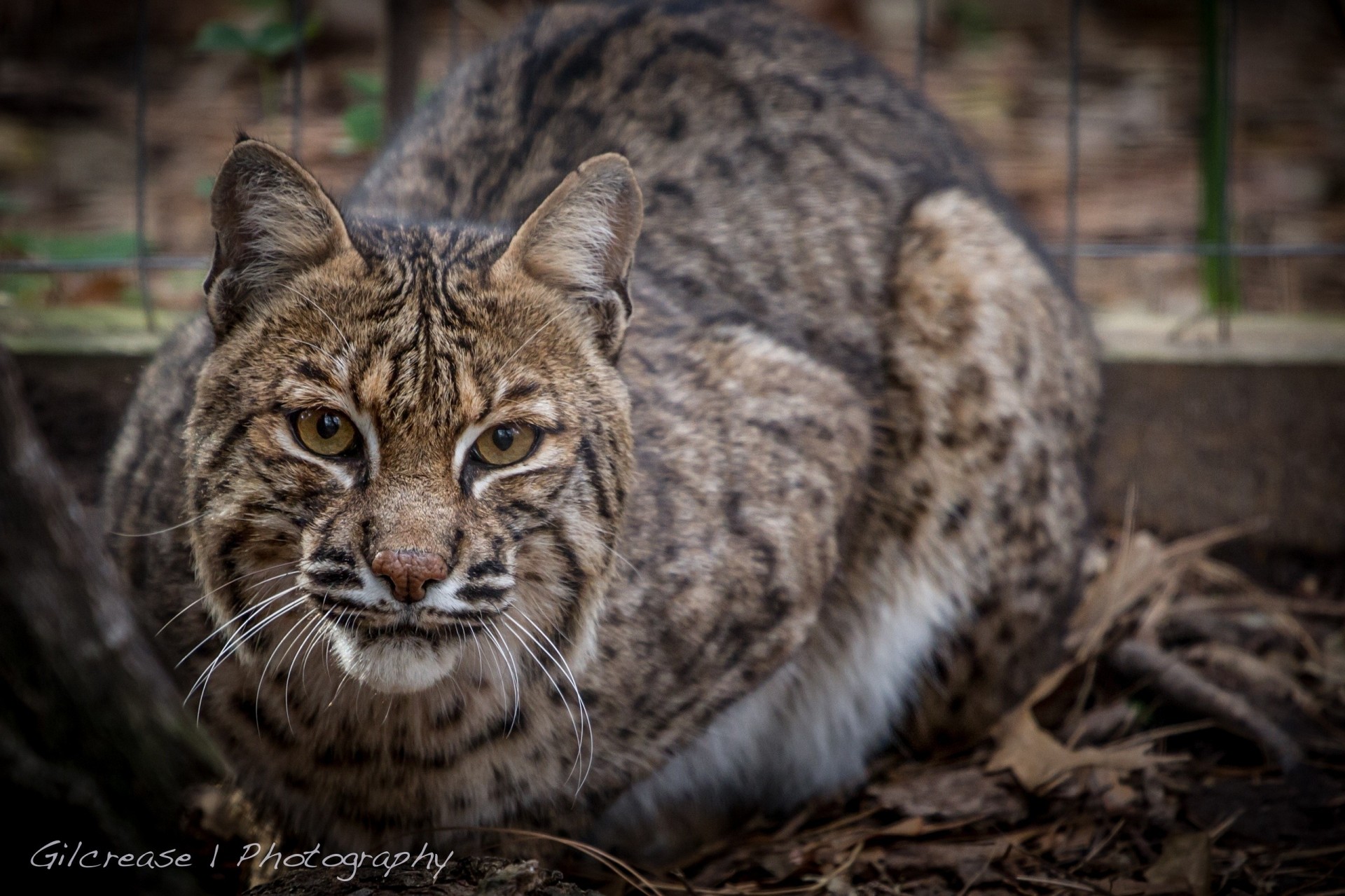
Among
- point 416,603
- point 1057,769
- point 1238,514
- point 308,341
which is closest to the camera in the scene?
point 416,603

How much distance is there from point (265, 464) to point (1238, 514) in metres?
3.77

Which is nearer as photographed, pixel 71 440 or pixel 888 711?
pixel 888 711

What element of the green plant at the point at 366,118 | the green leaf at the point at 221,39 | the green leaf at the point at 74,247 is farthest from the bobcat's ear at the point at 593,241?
the green leaf at the point at 74,247

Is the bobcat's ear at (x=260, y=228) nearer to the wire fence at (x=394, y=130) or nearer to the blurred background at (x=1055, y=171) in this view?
the blurred background at (x=1055, y=171)

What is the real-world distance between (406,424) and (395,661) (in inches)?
17.4

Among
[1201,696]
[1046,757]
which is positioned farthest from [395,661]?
[1201,696]

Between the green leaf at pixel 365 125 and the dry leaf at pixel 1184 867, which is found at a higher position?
the green leaf at pixel 365 125

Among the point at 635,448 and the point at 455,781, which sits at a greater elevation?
the point at 635,448

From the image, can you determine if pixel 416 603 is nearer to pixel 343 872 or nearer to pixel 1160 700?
pixel 343 872

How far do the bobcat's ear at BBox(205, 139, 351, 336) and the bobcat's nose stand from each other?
0.67 metres

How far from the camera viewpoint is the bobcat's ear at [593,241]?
2.67 meters

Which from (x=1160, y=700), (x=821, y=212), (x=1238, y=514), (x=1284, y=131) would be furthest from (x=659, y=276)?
(x=1284, y=131)

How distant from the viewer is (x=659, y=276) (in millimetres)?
3777

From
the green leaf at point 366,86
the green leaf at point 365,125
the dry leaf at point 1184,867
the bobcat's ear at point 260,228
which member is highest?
the green leaf at point 366,86
